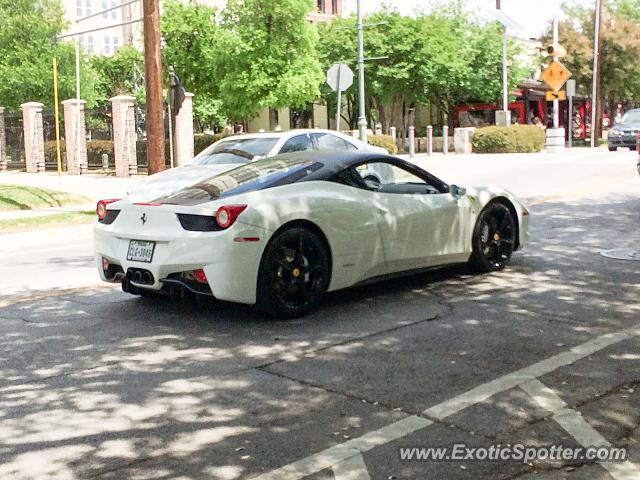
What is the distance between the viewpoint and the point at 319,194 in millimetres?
7160

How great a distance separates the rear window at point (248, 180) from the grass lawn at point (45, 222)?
9569 mm

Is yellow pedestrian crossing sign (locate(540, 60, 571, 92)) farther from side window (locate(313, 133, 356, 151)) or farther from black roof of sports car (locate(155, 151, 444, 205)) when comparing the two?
black roof of sports car (locate(155, 151, 444, 205))

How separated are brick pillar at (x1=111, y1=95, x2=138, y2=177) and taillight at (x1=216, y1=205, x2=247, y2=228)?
81.5ft

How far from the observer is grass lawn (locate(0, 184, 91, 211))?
19.5 metres

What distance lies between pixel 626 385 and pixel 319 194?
117 inches

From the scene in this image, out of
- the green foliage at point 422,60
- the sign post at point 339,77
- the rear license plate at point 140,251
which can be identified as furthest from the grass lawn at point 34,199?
the green foliage at point 422,60

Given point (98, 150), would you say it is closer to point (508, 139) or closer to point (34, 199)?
point (34, 199)

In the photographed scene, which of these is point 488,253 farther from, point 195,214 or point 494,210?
point 195,214

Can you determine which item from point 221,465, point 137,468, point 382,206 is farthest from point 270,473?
point 382,206

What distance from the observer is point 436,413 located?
4.68 meters

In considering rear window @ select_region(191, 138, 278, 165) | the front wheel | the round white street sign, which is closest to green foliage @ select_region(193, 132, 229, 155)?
the round white street sign

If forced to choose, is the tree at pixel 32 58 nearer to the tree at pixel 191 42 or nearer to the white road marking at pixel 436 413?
the tree at pixel 191 42

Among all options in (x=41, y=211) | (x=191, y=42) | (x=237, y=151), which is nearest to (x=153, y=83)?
(x=41, y=211)

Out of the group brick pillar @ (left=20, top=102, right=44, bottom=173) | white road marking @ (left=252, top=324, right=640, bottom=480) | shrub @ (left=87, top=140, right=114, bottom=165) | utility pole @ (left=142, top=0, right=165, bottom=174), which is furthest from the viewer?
brick pillar @ (left=20, top=102, right=44, bottom=173)
